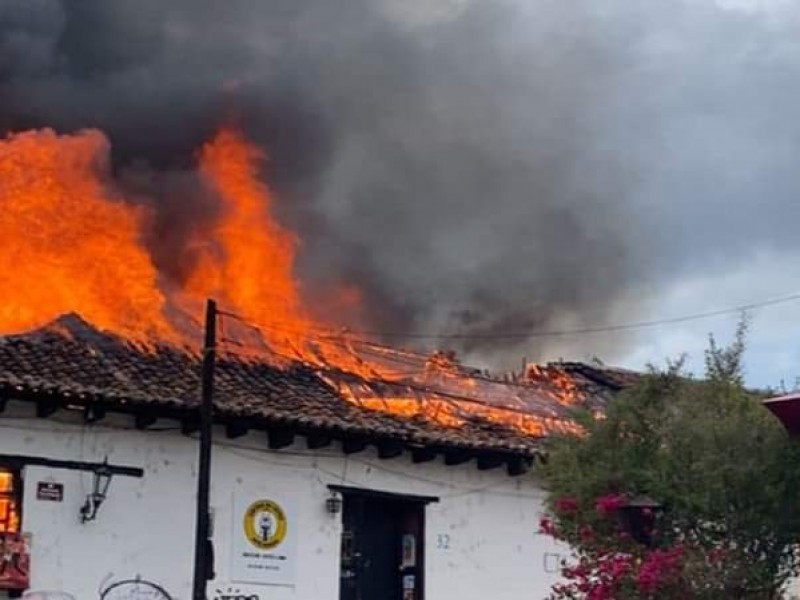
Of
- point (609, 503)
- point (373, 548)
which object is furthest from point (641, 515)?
point (373, 548)

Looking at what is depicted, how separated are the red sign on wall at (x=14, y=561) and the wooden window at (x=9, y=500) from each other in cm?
13

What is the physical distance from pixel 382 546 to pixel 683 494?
336 inches

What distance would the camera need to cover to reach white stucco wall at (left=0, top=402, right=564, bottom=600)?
1708cm

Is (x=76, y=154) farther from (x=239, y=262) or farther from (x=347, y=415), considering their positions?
(x=347, y=415)

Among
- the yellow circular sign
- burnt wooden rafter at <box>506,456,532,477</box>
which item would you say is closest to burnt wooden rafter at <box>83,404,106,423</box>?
the yellow circular sign

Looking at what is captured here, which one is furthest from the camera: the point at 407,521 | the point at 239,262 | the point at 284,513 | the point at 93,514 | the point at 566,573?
the point at 239,262

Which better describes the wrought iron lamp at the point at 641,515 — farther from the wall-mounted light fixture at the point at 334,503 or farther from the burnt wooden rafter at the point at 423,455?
the burnt wooden rafter at the point at 423,455

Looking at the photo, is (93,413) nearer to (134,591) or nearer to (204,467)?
(204,467)

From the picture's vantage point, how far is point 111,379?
18.0 m

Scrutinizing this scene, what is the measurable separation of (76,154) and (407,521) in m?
7.34

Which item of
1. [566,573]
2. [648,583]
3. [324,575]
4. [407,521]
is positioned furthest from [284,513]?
[648,583]

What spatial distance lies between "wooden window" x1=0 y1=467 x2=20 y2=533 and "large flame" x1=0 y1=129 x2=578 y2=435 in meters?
2.90

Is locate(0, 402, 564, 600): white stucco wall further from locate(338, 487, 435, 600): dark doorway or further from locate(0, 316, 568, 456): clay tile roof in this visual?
locate(0, 316, 568, 456): clay tile roof

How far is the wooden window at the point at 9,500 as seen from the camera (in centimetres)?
1662
